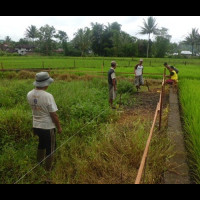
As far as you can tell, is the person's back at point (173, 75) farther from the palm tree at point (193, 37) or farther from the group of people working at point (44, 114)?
the palm tree at point (193, 37)

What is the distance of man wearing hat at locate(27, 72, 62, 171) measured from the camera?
277 centimetres

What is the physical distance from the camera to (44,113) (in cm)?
286

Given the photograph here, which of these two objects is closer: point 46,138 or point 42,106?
point 42,106

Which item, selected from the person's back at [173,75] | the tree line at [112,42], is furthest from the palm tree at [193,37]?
the person's back at [173,75]

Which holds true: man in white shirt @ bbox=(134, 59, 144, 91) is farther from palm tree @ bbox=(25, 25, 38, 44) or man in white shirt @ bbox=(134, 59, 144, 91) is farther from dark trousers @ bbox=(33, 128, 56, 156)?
palm tree @ bbox=(25, 25, 38, 44)

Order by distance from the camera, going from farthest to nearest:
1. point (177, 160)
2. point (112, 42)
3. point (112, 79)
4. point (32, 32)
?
1. point (32, 32)
2. point (112, 42)
3. point (112, 79)
4. point (177, 160)

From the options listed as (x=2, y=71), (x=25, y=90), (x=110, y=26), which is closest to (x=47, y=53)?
(x=110, y=26)

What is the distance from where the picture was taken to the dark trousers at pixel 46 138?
9.68ft

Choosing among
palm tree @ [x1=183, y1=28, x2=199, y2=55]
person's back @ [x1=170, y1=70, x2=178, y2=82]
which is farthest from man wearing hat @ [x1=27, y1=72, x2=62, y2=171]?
palm tree @ [x1=183, y1=28, x2=199, y2=55]

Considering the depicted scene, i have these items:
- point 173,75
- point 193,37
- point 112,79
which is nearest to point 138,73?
point 173,75

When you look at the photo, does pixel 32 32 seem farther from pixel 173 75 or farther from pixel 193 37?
pixel 173 75

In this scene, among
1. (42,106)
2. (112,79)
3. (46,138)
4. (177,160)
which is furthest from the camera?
(112,79)

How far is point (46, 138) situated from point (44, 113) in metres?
0.41

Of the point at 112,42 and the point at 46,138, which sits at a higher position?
the point at 112,42
